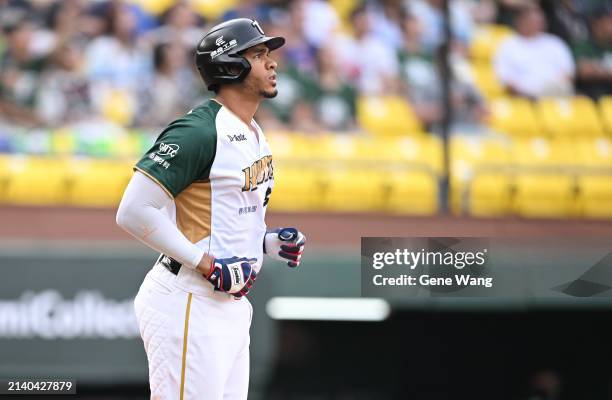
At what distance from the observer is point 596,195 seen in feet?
28.6

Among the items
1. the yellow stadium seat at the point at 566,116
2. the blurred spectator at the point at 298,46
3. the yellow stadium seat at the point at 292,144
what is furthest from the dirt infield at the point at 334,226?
the blurred spectator at the point at 298,46

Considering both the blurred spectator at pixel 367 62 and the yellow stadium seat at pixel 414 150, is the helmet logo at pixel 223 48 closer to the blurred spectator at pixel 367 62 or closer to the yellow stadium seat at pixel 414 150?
the yellow stadium seat at pixel 414 150

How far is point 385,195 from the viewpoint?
27.9ft

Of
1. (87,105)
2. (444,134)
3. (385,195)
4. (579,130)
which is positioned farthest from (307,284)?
(579,130)

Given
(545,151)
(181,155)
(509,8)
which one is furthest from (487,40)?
(181,155)

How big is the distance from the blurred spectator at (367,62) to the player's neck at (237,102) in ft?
17.7

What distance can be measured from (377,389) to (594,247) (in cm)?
301

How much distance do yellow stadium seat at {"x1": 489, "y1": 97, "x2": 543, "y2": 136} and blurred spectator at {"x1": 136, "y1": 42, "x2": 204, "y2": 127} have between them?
2551 millimetres

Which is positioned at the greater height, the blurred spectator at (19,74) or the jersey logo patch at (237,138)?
the blurred spectator at (19,74)

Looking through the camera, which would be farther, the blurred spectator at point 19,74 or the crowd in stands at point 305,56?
the crowd in stands at point 305,56

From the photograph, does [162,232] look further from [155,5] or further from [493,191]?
[155,5]

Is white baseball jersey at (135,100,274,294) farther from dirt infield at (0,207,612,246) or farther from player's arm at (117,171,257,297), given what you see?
dirt infield at (0,207,612,246)

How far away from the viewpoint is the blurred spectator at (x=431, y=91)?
8.97 meters

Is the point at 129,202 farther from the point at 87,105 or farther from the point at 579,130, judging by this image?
the point at 579,130
